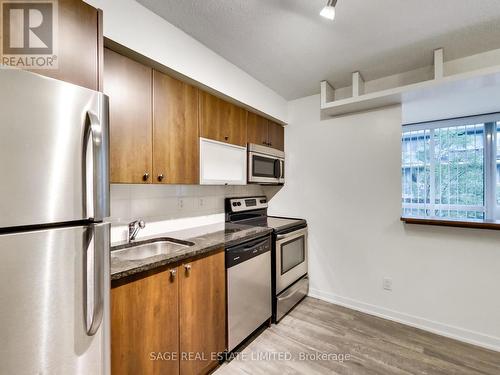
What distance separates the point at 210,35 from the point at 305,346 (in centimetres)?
263

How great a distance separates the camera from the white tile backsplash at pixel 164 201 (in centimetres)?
174

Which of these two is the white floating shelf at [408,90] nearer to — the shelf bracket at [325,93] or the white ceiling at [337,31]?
the shelf bracket at [325,93]

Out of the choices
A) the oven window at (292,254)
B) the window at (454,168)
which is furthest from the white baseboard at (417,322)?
the window at (454,168)

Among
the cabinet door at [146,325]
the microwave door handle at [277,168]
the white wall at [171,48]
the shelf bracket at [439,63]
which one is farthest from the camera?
the microwave door handle at [277,168]

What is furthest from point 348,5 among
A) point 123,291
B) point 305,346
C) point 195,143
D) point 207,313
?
point 305,346

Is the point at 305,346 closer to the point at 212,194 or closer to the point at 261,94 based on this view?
the point at 212,194

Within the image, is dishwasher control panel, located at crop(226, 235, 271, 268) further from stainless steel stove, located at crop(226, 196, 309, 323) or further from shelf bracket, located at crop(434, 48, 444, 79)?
shelf bracket, located at crop(434, 48, 444, 79)

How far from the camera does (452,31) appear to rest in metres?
1.70

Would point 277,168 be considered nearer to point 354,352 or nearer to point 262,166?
point 262,166

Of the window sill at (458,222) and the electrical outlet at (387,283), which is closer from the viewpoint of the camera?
the window sill at (458,222)

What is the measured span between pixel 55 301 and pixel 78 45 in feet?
3.11

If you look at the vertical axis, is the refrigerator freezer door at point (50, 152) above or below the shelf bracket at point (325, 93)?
below

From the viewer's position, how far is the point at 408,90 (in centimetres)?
203

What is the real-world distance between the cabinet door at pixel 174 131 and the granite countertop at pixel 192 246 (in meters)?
0.47
